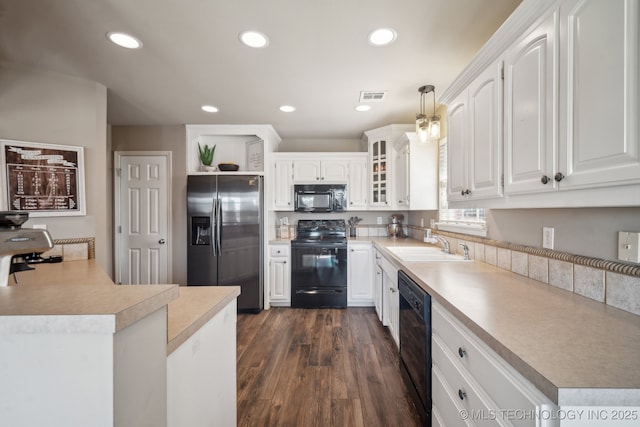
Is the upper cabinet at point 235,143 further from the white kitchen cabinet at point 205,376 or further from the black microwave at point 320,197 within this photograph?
the white kitchen cabinet at point 205,376

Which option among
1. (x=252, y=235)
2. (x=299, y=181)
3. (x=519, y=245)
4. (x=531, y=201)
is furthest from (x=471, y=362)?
(x=299, y=181)

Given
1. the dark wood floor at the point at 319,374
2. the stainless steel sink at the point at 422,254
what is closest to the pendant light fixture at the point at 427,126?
the stainless steel sink at the point at 422,254

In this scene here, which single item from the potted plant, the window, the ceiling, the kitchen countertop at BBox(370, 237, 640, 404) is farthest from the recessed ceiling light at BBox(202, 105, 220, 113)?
the kitchen countertop at BBox(370, 237, 640, 404)

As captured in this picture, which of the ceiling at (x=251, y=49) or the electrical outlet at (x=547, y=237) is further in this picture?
the ceiling at (x=251, y=49)

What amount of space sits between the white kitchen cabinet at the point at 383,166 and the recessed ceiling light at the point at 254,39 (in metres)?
2.08

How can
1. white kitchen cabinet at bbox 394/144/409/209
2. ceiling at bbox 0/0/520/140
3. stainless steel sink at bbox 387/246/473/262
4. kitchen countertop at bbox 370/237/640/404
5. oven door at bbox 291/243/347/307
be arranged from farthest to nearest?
oven door at bbox 291/243/347/307, white kitchen cabinet at bbox 394/144/409/209, stainless steel sink at bbox 387/246/473/262, ceiling at bbox 0/0/520/140, kitchen countertop at bbox 370/237/640/404

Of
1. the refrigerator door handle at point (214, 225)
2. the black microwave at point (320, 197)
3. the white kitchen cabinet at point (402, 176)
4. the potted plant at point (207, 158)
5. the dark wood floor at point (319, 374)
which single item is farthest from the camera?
the black microwave at point (320, 197)

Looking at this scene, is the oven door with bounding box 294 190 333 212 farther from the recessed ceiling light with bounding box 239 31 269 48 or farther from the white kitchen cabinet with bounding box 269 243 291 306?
the recessed ceiling light with bounding box 239 31 269 48

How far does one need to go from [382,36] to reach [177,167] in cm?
296

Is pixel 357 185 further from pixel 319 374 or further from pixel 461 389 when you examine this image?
pixel 461 389

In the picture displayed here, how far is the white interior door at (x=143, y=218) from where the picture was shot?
349 centimetres

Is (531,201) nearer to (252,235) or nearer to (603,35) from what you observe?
(603,35)

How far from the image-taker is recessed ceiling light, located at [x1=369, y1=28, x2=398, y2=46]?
5.52 feet

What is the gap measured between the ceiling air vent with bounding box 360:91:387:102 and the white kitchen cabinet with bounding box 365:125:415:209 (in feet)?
2.69
